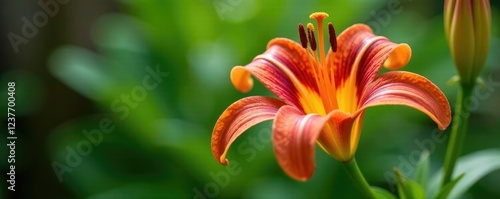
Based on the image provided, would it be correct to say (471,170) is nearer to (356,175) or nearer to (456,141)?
(456,141)

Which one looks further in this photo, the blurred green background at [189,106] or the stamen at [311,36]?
the blurred green background at [189,106]

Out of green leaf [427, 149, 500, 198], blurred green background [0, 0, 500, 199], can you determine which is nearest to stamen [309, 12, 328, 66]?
green leaf [427, 149, 500, 198]

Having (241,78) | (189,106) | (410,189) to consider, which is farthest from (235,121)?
(189,106)

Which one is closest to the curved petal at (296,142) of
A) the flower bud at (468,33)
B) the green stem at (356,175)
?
the green stem at (356,175)

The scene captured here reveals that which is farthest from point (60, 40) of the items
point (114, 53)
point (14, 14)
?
point (114, 53)

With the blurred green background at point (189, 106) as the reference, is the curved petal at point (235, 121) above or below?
above

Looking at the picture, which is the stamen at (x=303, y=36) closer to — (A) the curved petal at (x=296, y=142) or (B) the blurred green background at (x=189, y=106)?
(A) the curved petal at (x=296, y=142)

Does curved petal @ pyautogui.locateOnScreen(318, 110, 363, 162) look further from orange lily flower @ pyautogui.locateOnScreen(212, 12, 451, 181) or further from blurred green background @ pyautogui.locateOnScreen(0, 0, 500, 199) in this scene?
blurred green background @ pyautogui.locateOnScreen(0, 0, 500, 199)

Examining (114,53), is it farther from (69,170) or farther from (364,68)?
(364,68)
